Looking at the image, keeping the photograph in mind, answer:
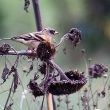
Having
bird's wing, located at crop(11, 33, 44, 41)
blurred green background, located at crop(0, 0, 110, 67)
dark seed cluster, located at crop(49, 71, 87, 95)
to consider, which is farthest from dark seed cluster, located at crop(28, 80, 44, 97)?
blurred green background, located at crop(0, 0, 110, 67)

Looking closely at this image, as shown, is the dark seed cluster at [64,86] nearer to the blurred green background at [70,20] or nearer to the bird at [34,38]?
the bird at [34,38]

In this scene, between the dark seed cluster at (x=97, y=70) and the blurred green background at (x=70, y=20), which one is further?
the blurred green background at (x=70, y=20)

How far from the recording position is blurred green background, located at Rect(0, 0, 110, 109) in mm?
12867

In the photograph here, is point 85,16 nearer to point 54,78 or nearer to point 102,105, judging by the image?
point 102,105

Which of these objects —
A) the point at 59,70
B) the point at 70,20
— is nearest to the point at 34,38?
the point at 59,70

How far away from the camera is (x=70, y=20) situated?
576 inches

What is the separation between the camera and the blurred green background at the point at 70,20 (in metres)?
12.9

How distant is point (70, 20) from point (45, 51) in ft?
41.5

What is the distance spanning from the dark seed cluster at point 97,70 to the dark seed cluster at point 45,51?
0.66 m

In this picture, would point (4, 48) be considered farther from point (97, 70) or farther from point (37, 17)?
point (97, 70)

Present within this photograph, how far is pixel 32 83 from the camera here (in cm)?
208

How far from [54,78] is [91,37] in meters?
11.3

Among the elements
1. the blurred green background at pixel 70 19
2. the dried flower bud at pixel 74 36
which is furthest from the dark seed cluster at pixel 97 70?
the blurred green background at pixel 70 19

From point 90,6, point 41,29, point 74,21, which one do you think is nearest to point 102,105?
point 41,29
